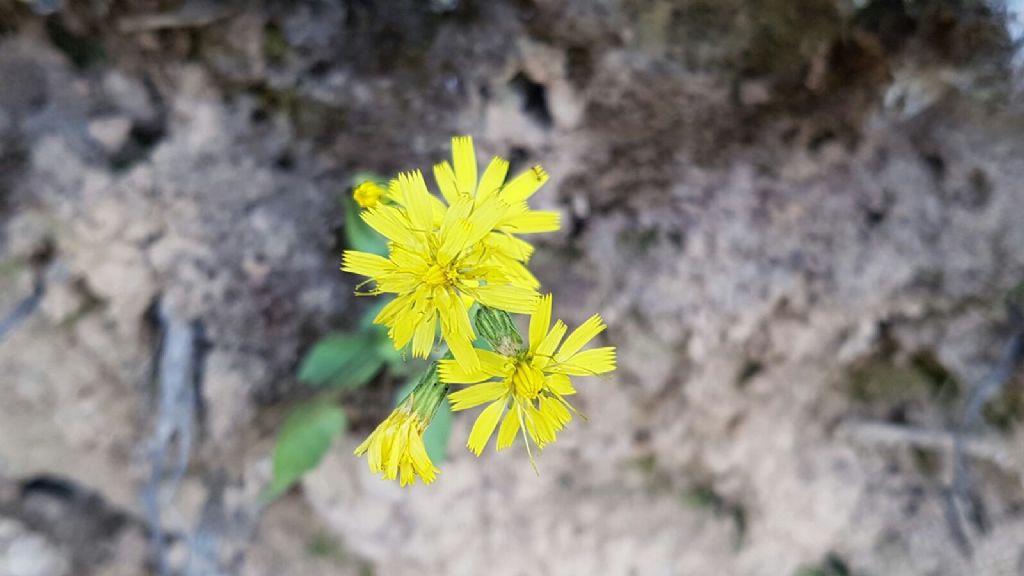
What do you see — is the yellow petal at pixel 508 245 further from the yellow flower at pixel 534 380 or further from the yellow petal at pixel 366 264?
the yellow petal at pixel 366 264

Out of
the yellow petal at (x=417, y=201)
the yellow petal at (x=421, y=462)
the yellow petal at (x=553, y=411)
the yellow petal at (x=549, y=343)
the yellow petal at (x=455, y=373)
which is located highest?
the yellow petal at (x=417, y=201)

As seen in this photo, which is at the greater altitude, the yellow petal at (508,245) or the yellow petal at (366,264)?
the yellow petal at (508,245)

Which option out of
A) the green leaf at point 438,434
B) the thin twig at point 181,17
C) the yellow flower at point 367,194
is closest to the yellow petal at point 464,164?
the yellow flower at point 367,194

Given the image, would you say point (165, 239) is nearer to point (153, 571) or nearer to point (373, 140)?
point (373, 140)

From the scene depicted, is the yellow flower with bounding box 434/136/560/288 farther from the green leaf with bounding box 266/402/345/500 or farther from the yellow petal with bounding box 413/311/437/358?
the green leaf with bounding box 266/402/345/500

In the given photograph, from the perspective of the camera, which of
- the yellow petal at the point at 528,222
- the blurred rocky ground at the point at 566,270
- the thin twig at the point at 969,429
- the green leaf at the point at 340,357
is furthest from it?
the thin twig at the point at 969,429

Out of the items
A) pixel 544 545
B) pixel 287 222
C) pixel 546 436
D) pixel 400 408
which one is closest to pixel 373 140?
pixel 287 222

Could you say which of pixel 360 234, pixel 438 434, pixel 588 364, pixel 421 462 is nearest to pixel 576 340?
pixel 588 364

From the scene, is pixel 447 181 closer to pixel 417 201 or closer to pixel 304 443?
pixel 417 201
